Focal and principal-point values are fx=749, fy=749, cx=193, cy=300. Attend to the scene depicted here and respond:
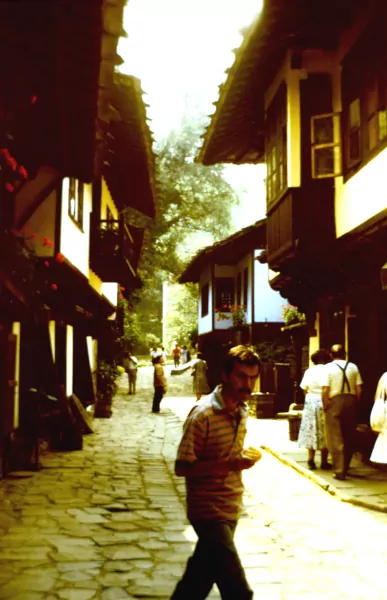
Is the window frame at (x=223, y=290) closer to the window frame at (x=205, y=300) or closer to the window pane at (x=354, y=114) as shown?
the window frame at (x=205, y=300)

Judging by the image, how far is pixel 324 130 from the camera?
12.0m

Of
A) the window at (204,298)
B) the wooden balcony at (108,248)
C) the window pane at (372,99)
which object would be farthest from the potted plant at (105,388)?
the window at (204,298)

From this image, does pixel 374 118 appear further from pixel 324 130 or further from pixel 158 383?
pixel 158 383

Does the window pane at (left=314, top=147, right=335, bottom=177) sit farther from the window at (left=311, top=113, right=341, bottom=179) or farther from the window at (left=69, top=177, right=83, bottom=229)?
the window at (left=69, top=177, right=83, bottom=229)

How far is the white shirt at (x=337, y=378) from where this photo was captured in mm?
10117

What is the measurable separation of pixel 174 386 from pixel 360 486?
2730cm

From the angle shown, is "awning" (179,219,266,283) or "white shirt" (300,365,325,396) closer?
"white shirt" (300,365,325,396)

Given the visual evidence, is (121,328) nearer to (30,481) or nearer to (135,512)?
(30,481)

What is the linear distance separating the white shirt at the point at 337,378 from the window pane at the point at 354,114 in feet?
12.1

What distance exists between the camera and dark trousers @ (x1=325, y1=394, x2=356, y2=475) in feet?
32.7

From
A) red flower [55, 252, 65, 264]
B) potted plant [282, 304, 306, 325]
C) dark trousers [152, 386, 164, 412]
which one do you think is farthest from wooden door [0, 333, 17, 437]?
dark trousers [152, 386, 164, 412]

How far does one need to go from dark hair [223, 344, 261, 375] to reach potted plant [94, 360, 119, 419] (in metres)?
16.5

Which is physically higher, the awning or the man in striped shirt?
the awning

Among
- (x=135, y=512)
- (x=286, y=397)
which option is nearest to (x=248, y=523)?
(x=135, y=512)
